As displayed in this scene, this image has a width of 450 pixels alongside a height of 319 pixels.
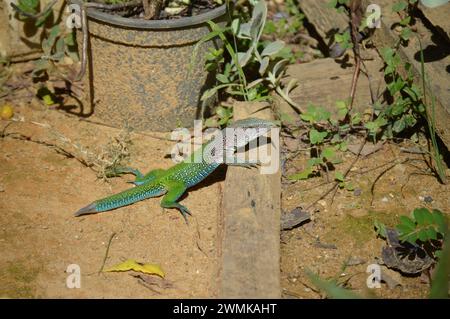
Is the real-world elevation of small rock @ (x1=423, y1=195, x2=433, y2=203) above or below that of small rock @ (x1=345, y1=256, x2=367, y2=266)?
above

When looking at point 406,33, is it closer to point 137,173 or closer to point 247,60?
point 247,60

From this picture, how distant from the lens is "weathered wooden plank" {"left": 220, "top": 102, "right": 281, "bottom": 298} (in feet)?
9.19

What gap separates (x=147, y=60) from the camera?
13.7ft

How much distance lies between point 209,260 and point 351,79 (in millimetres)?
2038

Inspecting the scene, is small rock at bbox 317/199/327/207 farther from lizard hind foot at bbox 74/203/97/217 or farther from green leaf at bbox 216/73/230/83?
lizard hind foot at bbox 74/203/97/217

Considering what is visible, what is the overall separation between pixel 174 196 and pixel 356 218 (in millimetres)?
1276

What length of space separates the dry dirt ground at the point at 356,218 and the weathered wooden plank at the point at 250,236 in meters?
0.35

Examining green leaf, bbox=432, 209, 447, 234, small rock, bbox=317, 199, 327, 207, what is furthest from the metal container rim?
green leaf, bbox=432, 209, 447, 234

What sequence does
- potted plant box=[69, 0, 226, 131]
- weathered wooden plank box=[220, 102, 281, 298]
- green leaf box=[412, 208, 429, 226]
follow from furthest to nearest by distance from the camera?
potted plant box=[69, 0, 226, 131] → green leaf box=[412, 208, 429, 226] → weathered wooden plank box=[220, 102, 281, 298]

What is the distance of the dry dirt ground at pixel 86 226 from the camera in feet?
10.5

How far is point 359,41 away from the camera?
181 inches

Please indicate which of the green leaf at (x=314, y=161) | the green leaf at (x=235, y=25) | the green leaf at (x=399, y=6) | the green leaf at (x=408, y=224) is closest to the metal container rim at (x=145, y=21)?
the green leaf at (x=235, y=25)

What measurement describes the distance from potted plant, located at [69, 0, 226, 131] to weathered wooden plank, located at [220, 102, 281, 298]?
100cm
